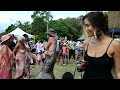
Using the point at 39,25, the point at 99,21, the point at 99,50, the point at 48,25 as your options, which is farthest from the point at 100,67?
the point at 39,25

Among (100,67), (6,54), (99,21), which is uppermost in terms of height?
(99,21)

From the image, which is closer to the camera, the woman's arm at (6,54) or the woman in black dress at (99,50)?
the woman in black dress at (99,50)

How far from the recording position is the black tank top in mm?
1790

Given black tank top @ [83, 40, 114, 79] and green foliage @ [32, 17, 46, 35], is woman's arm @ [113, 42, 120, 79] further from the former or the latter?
green foliage @ [32, 17, 46, 35]

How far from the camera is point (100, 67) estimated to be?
185 cm

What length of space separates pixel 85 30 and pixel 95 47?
17 centimetres

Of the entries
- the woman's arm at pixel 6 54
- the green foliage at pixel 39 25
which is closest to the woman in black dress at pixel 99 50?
the woman's arm at pixel 6 54

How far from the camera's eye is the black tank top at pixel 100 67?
1.79 m

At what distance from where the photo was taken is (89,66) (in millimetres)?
1862

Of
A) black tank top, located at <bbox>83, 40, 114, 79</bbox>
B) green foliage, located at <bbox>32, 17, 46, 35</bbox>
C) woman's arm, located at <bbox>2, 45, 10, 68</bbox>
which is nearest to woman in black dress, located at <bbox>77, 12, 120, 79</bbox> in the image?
black tank top, located at <bbox>83, 40, 114, 79</bbox>

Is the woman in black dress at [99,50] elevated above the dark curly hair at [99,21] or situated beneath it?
situated beneath

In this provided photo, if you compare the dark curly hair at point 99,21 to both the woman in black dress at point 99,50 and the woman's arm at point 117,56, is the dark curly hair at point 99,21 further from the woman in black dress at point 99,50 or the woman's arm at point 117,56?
the woman's arm at point 117,56

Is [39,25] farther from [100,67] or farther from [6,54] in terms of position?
[100,67]
